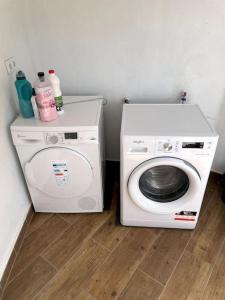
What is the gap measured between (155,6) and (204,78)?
0.60m

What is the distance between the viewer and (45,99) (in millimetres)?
1373

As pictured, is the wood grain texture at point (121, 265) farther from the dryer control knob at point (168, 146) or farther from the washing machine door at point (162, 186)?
the dryer control knob at point (168, 146)

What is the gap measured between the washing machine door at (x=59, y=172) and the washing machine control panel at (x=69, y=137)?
0.16 ft

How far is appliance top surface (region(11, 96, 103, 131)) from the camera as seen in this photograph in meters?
1.41

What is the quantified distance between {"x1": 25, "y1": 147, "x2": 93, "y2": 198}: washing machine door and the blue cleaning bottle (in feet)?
0.88

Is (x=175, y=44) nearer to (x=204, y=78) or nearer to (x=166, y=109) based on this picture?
(x=204, y=78)

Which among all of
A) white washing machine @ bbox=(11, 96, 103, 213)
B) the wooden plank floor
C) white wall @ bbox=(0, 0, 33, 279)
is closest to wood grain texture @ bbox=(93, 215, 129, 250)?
the wooden plank floor

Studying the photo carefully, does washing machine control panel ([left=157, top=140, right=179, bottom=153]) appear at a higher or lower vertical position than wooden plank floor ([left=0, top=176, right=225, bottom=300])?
higher

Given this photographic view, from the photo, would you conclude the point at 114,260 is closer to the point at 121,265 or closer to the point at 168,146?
the point at 121,265

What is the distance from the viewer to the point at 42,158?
1.48 metres

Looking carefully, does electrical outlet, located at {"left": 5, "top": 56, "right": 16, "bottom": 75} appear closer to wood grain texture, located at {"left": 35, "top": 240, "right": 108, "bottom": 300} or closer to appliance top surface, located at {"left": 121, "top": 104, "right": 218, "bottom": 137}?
appliance top surface, located at {"left": 121, "top": 104, "right": 218, "bottom": 137}

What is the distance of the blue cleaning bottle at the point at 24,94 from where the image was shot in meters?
1.42

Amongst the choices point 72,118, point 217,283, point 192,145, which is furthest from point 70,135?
point 217,283

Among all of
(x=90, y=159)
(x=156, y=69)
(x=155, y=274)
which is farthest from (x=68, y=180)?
(x=156, y=69)
